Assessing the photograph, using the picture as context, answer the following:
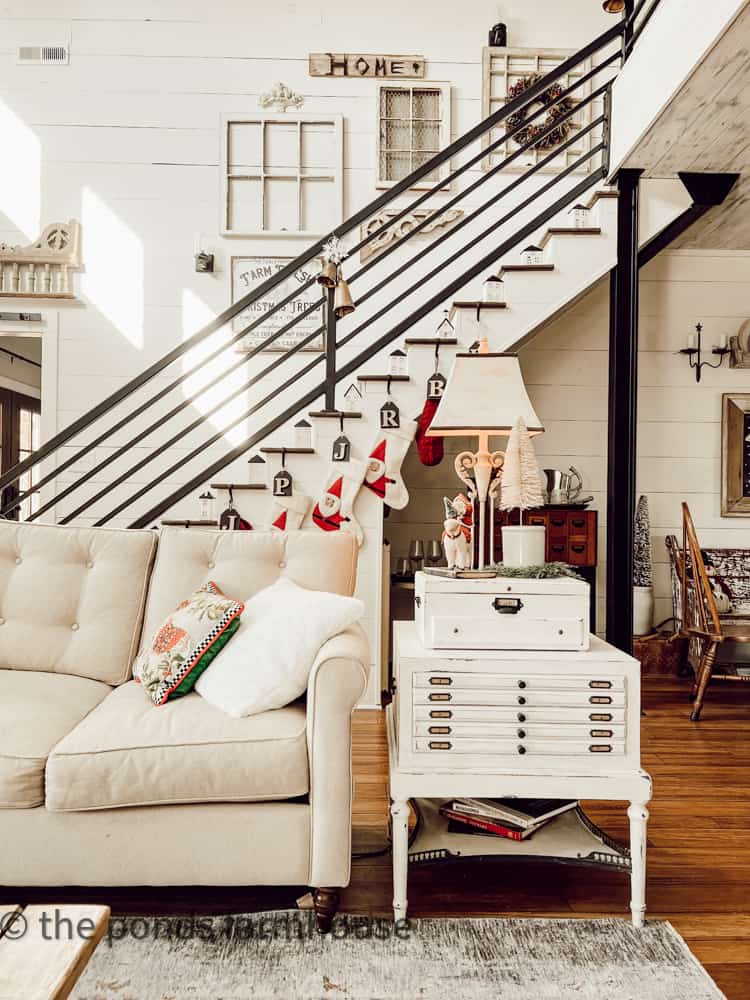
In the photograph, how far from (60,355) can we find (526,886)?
4.54m

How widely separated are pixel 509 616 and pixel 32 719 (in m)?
1.25

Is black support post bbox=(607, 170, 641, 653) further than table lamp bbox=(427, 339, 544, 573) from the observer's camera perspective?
Yes

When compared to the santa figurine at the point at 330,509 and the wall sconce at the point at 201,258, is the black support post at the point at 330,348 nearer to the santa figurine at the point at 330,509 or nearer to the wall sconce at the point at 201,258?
the santa figurine at the point at 330,509

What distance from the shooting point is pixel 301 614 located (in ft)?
6.75

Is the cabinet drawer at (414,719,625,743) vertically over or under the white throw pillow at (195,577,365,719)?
under

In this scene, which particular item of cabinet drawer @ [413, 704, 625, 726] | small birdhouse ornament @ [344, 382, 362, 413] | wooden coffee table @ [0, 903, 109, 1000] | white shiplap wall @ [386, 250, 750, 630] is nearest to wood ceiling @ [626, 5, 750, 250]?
white shiplap wall @ [386, 250, 750, 630]

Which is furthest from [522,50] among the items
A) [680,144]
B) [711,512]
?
[711,512]

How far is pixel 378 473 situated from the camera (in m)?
3.79

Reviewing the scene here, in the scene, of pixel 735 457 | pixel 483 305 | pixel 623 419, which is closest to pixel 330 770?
pixel 623 419

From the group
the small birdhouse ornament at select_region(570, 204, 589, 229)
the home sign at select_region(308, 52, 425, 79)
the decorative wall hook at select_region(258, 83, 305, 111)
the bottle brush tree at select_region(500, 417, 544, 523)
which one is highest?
the home sign at select_region(308, 52, 425, 79)

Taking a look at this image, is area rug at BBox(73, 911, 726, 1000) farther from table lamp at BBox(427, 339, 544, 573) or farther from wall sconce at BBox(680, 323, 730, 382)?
wall sconce at BBox(680, 323, 730, 382)

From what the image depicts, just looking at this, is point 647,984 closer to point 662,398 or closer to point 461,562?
point 461,562

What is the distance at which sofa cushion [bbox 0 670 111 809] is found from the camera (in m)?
1.79

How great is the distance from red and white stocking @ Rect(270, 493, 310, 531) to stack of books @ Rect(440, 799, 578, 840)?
183 centimetres
